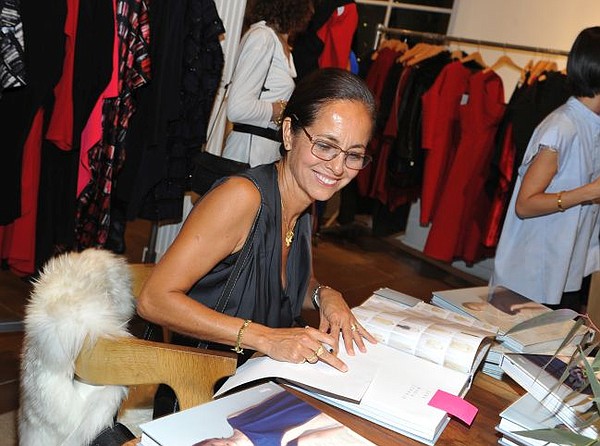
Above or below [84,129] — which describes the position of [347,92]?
above

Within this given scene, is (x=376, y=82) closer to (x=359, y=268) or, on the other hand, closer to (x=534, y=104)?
(x=534, y=104)

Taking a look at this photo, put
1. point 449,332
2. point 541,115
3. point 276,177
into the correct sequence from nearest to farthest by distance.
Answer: point 449,332
point 276,177
point 541,115

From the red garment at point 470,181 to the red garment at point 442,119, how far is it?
3.2 inches

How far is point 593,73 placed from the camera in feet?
7.68

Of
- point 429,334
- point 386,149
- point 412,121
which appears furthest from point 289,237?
point 386,149

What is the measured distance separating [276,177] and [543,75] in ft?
11.3

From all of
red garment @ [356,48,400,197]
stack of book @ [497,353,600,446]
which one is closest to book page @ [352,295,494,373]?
stack of book @ [497,353,600,446]

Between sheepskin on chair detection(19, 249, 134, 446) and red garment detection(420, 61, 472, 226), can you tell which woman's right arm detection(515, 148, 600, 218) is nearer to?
sheepskin on chair detection(19, 249, 134, 446)

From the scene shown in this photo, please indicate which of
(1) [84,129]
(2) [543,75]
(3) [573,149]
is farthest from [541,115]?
(1) [84,129]

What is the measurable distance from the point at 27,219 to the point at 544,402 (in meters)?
2.05

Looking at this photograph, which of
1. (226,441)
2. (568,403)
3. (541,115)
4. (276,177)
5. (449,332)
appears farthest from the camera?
(541,115)

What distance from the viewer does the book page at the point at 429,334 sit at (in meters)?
1.36

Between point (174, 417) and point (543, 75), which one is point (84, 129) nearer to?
point (174, 417)

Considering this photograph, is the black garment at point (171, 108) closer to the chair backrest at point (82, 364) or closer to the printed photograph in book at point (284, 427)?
the chair backrest at point (82, 364)
